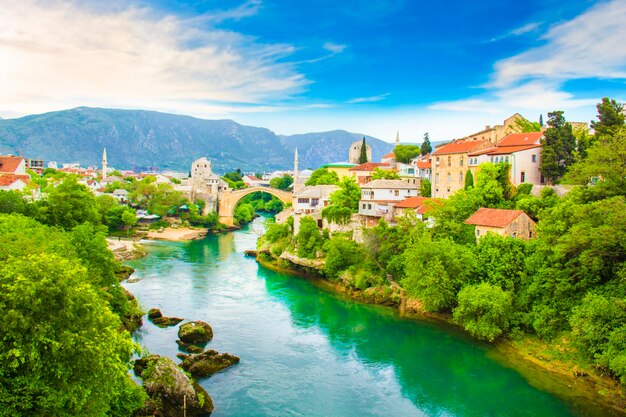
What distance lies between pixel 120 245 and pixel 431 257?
1227 inches

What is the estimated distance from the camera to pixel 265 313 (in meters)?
27.2

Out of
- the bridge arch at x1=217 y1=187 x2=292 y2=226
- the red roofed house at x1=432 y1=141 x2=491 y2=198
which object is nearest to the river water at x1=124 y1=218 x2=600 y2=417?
the red roofed house at x1=432 y1=141 x2=491 y2=198

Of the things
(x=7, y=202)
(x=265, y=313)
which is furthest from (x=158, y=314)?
(x=7, y=202)

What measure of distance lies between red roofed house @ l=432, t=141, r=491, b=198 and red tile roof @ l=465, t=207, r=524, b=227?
21.1ft

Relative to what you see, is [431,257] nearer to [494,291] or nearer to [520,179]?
[494,291]

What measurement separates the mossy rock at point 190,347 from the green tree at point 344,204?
1765 cm

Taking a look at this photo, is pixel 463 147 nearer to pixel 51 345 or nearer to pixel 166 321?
pixel 166 321

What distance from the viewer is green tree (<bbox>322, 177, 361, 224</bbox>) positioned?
122 feet

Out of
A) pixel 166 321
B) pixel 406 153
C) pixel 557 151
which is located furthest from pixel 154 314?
pixel 406 153

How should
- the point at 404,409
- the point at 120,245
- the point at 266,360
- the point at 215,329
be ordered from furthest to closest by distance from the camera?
the point at 120,245 < the point at 215,329 < the point at 266,360 < the point at 404,409

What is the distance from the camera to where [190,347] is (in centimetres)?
2130

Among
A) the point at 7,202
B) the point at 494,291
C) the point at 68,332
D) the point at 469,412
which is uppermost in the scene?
the point at 7,202

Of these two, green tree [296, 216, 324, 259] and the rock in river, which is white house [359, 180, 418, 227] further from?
the rock in river

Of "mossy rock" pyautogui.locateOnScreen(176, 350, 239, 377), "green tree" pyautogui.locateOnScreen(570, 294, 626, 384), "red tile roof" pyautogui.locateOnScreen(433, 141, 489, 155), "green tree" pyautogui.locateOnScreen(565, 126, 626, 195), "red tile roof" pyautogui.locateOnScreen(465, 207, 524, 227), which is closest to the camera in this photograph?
"green tree" pyautogui.locateOnScreen(570, 294, 626, 384)
